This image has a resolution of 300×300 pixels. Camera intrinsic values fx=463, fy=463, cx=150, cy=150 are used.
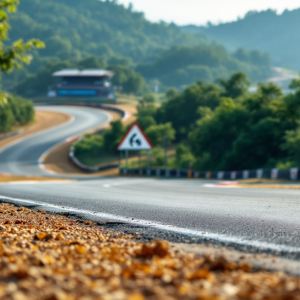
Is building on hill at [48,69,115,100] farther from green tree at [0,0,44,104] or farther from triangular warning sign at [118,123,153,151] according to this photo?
green tree at [0,0,44,104]

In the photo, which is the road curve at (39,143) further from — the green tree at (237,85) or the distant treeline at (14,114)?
the green tree at (237,85)

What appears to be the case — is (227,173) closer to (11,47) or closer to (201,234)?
(11,47)

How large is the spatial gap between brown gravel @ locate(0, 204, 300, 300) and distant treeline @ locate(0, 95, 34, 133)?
78272mm

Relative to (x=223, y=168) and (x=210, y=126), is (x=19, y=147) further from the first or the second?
(x=223, y=168)

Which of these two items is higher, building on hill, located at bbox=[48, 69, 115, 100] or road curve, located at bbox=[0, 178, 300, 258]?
building on hill, located at bbox=[48, 69, 115, 100]

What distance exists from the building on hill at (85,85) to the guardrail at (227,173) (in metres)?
100

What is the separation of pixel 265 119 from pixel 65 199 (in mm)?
34140

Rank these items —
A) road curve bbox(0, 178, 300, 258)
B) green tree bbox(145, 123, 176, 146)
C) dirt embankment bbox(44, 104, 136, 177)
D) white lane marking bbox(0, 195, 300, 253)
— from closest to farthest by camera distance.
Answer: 1. white lane marking bbox(0, 195, 300, 253)
2. road curve bbox(0, 178, 300, 258)
3. dirt embankment bbox(44, 104, 136, 177)
4. green tree bbox(145, 123, 176, 146)

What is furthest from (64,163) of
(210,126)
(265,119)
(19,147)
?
(265,119)

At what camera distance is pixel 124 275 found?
2943 millimetres

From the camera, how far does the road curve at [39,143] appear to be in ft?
178

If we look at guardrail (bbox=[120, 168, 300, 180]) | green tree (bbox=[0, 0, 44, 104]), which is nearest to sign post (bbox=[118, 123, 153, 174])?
guardrail (bbox=[120, 168, 300, 180])

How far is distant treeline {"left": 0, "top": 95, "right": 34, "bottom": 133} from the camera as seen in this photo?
79250mm

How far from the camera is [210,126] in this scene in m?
50.4
